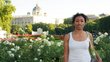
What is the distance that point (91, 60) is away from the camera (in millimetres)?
4387

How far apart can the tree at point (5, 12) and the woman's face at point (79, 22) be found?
38.8 metres

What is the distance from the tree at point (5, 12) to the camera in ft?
141

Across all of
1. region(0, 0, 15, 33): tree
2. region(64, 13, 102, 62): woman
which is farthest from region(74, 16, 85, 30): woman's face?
region(0, 0, 15, 33): tree

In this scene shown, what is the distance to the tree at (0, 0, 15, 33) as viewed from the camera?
43.1 m

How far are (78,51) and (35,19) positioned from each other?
405 feet

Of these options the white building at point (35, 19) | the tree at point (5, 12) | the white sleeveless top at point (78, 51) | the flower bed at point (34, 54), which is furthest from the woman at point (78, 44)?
the white building at point (35, 19)

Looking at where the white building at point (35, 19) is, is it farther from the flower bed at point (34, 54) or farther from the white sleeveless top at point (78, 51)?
the white sleeveless top at point (78, 51)

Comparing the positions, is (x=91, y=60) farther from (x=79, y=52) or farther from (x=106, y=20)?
(x=106, y=20)

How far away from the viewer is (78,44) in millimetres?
4293

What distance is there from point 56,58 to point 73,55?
379cm

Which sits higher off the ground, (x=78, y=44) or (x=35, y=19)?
(x=78, y=44)

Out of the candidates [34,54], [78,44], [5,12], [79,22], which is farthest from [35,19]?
[78,44]

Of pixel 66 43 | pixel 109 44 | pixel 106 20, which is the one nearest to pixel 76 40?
pixel 66 43

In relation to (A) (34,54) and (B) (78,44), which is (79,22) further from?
(A) (34,54)
